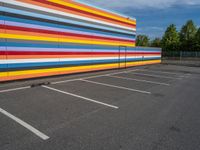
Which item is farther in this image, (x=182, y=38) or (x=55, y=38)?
(x=182, y=38)

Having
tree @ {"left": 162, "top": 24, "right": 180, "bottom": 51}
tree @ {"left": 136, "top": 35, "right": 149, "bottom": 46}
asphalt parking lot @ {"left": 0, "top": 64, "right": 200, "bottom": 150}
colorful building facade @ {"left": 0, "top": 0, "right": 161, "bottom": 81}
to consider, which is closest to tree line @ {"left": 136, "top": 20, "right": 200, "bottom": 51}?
tree @ {"left": 162, "top": 24, "right": 180, "bottom": 51}

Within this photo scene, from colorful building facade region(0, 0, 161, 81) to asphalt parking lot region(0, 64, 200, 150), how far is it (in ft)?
8.67

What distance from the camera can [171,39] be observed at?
46875mm

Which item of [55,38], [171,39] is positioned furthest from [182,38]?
[55,38]

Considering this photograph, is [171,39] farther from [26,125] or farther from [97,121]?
[26,125]

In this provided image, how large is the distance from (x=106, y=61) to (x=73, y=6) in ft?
17.5

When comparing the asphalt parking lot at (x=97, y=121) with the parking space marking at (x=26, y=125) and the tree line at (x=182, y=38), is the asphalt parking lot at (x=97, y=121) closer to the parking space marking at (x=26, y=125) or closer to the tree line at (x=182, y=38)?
the parking space marking at (x=26, y=125)

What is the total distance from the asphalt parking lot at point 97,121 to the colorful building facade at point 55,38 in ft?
8.67

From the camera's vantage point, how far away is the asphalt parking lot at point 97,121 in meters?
3.11

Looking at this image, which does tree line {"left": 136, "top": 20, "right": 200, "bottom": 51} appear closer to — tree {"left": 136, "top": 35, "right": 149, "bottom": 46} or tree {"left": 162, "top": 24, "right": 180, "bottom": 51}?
tree {"left": 162, "top": 24, "right": 180, "bottom": 51}

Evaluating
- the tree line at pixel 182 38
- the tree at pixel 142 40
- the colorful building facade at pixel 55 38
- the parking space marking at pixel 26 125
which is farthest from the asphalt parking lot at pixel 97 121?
the tree at pixel 142 40

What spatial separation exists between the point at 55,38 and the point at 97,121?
7472mm

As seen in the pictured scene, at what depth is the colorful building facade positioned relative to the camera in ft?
26.8

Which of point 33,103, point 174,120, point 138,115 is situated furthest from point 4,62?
point 174,120
